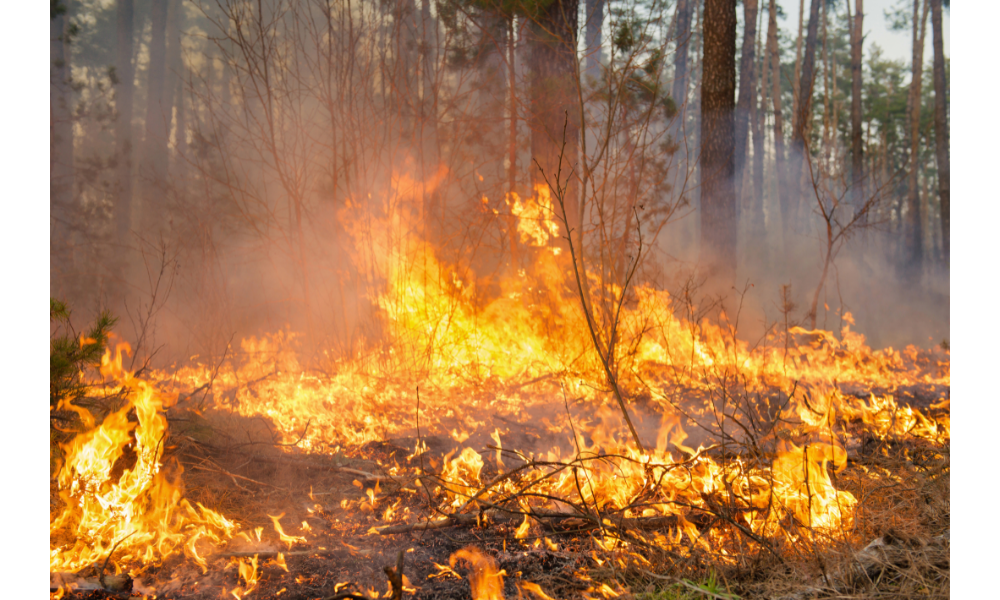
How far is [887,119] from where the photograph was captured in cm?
1312

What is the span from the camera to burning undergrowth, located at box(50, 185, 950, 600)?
1.85 metres

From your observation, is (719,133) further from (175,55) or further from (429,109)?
(175,55)

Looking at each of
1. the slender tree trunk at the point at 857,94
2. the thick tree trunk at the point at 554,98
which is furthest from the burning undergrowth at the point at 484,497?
the slender tree trunk at the point at 857,94

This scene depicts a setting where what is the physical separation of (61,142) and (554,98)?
6.12m

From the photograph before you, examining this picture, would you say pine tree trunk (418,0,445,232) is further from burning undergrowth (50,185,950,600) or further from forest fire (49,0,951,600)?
burning undergrowth (50,185,950,600)

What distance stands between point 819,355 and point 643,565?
539 centimetres

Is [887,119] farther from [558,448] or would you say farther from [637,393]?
[558,448]

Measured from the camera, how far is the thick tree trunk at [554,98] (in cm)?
507

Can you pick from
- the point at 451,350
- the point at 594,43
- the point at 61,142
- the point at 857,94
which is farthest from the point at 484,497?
the point at 857,94

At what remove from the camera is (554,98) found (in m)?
5.11

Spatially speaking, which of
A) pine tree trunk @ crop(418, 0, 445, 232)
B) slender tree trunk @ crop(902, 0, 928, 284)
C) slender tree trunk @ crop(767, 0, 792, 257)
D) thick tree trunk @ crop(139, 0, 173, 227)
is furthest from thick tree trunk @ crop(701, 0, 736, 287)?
slender tree trunk @ crop(767, 0, 792, 257)

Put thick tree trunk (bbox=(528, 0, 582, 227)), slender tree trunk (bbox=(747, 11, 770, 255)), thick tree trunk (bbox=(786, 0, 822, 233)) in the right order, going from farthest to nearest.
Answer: slender tree trunk (bbox=(747, 11, 770, 255)) < thick tree trunk (bbox=(786, 0, 822, 233)) < thick tree trunk (bbox=(528, 0, 582, 227))

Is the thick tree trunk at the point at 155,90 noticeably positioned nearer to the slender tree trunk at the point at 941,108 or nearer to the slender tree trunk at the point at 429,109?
the slender tree trunk at the point at 429,109

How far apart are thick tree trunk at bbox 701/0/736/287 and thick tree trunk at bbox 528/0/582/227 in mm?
1551
